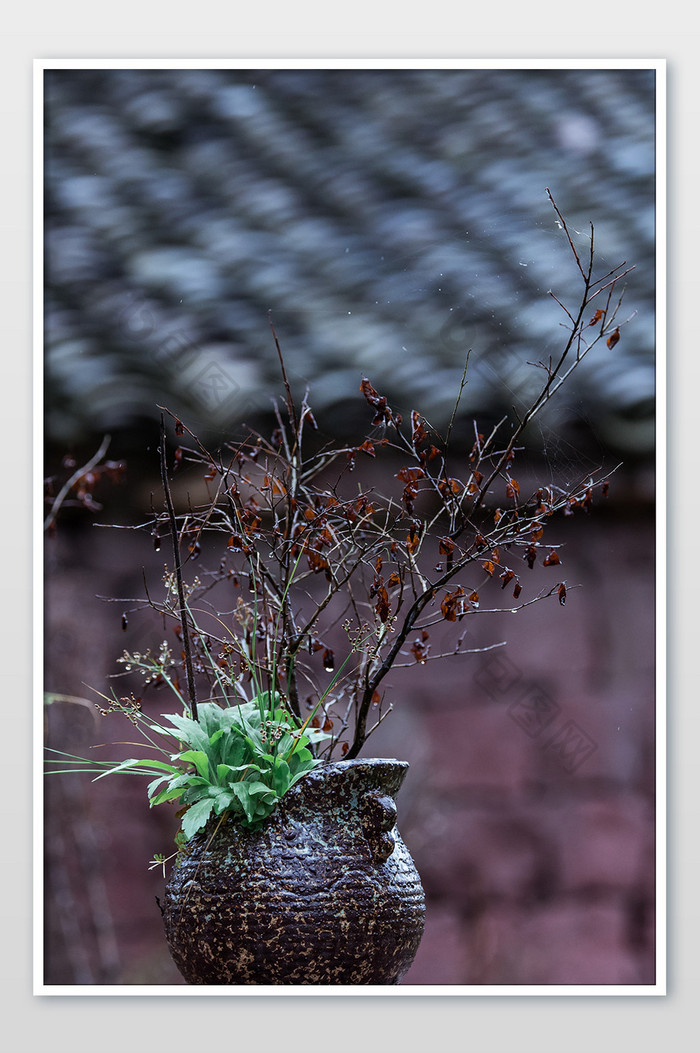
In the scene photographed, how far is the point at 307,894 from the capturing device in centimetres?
108

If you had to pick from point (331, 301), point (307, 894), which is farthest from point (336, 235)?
point (307, 894)

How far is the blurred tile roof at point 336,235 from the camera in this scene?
1435 millimetres

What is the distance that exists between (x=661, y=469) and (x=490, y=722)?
568mm

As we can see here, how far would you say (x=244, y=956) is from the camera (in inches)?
42.6

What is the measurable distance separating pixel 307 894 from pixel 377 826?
9 centimetres

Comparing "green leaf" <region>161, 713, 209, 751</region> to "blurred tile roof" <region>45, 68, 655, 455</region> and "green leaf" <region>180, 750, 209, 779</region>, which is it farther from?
"blurred tile roof" <region>45, 68, 655, 455</region>

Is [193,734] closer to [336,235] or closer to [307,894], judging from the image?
[307,894]

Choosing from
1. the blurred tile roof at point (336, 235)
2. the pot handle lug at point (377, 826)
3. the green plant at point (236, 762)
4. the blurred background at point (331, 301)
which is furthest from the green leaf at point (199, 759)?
the blurred tile roof at point (336, 235)

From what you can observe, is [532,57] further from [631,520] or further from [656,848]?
[656,848]

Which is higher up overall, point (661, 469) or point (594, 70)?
point (594, 70)

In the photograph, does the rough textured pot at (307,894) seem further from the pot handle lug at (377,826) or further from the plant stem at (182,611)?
the plant stem at (182,611)

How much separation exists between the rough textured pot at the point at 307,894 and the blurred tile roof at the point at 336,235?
1.76 feet

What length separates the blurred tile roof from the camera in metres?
1.43

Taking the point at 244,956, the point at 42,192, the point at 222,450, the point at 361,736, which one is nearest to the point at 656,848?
the point at 361,736
